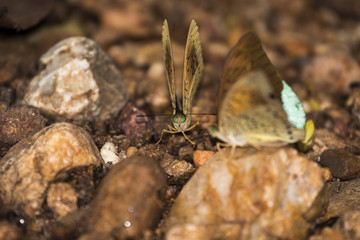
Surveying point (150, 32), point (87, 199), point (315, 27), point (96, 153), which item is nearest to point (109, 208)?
point (87, 199)

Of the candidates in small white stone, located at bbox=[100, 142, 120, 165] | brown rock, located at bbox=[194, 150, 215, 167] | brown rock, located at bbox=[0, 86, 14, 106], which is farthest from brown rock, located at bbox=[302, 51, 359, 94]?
brown rock, located at bbox=[0, 86, 14, 106]

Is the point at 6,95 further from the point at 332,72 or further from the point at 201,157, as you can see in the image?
the point at 332,72

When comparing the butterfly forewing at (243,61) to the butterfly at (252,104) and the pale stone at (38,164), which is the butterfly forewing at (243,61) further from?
the pale stone at (38,164)

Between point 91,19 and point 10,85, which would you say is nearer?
point 10,85

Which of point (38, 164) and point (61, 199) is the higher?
point (38, 164)

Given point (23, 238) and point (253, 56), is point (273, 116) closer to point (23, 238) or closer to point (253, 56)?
point (253, 56)

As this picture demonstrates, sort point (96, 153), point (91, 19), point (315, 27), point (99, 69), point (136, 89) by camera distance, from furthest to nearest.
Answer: point (315, 27) → point (91, 19) → point (136, 89) → point (99, 69) → point (96, 153)

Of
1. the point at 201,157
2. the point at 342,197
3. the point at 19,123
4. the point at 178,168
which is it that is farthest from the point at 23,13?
the point at 342,197
